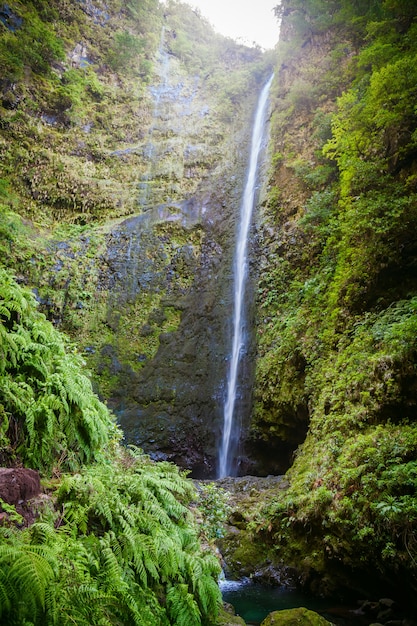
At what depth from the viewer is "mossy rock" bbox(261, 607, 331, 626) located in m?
4.23

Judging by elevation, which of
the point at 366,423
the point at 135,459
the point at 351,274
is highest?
the point at 351,274

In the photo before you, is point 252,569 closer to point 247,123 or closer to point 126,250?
point 126,250

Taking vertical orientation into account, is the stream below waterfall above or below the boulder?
below

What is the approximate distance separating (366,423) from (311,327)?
11.4 feet

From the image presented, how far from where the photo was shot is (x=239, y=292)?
1329 centimetres

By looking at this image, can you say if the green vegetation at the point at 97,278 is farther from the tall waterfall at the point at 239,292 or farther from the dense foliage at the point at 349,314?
the dense foliage at the point at 349,314

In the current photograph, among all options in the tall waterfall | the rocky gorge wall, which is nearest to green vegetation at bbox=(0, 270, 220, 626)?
the tall waterfall

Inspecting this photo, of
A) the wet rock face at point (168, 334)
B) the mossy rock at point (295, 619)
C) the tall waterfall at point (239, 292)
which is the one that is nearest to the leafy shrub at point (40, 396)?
the mossy rock at point (295, 619)

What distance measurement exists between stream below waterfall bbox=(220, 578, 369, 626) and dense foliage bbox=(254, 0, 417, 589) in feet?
1.52

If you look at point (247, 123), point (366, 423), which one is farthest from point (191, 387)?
point (247, 123)

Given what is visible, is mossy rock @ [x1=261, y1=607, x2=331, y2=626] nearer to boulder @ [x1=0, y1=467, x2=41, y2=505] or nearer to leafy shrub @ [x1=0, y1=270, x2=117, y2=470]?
leafy shrub @ [x1=0, y1=270, x2=117, y2=470]

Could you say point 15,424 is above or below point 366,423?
below

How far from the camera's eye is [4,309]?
4.55m

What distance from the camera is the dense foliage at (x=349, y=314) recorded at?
540 centimetres
